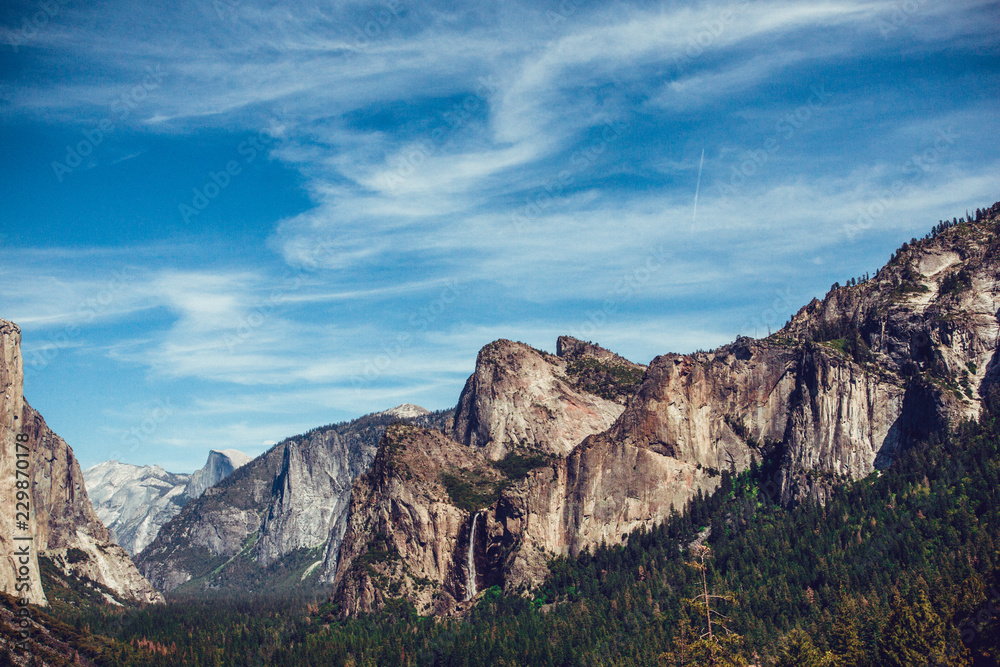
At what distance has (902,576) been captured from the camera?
187625 millimetres

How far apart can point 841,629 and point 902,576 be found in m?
30.3

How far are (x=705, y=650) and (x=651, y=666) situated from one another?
4035 inches

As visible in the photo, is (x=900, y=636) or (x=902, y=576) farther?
(x=902, y=576)

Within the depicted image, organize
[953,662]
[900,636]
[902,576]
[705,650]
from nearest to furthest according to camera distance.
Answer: [705,650]
[953,662]
[900,636]
[902,576]

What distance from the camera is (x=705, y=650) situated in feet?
310

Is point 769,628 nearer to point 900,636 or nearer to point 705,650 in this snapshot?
point 900,636

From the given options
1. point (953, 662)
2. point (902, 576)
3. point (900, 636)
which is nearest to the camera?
point (953, 662)

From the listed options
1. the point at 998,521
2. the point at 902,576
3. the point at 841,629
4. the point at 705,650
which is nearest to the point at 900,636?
the point at 841,629

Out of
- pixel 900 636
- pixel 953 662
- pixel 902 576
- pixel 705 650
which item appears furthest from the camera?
pixel 902 576

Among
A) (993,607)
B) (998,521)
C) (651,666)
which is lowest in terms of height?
(651,666)

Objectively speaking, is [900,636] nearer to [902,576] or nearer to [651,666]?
[902,576]

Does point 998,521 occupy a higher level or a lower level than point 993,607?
higher

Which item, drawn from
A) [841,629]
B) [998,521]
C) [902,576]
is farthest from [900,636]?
[998,521]

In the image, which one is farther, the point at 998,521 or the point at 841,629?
the point at 998,521
